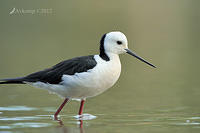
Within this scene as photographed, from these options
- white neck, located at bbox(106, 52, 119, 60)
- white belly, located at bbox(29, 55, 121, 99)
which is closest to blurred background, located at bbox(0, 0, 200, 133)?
white belly, located at bbox(29, 55, 121, 99)

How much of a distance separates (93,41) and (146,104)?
11272 mm

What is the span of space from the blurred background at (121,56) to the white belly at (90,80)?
1.51 ft

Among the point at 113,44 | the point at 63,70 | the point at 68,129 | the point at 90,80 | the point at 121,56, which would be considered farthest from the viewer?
the point at 121,56

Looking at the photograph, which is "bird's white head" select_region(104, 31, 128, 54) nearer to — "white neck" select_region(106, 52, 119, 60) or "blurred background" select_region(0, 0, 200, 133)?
"white neck" select_region(106, 52, 119, 60)

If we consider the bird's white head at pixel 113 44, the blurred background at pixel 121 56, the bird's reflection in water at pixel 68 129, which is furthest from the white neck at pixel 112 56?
the bird's reflection in water at pixel 68 129

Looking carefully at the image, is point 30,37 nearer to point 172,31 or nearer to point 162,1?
point 172,31

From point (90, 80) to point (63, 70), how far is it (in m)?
0.64

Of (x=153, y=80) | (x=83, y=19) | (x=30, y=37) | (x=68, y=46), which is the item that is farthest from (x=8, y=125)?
(x=83, y=19)

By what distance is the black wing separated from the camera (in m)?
8.84

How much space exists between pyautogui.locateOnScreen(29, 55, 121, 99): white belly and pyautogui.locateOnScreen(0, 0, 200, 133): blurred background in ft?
1.51

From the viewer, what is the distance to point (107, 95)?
37.3 feet

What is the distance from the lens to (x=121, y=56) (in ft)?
58.9

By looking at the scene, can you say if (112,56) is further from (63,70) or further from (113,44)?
(63,70)

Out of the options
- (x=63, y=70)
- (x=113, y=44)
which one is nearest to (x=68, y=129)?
(x=63, y=70)
